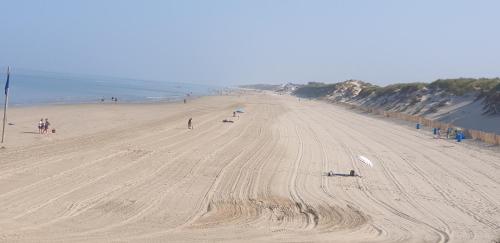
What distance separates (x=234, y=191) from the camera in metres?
13.4

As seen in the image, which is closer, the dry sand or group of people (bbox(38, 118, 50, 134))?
the dry sand

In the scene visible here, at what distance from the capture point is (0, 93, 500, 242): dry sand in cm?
970

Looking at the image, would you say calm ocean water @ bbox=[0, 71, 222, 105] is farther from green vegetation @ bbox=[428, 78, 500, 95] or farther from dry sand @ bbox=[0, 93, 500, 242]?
green vegetation @ bbox=[428, 78, 500, 95]

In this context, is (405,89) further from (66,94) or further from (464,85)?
(66,94)

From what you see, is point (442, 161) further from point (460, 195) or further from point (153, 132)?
point (153, 132)

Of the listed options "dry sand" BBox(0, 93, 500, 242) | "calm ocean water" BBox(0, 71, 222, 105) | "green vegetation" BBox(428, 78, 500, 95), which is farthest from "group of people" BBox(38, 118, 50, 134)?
"green vegetation" BBox(428, 78, 500, 95)

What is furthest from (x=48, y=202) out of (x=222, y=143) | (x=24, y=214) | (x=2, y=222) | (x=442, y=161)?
(x=442, y=161)

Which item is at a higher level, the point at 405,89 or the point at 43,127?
the point at 405,89

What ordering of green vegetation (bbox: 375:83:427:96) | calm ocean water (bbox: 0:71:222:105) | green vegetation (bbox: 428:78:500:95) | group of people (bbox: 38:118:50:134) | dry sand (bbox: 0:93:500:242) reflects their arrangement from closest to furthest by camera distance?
1. dry sand (bbox: 0:93:500:242)
2. group of people (bbox: 38:118:50:134)
3. green vegetation (bbox: 428:78:500:95)
4. calm ocean water (bbox: 0:71:222:105)
5. green vegetation (bbox: 375:83:427:96)

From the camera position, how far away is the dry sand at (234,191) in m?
9.70

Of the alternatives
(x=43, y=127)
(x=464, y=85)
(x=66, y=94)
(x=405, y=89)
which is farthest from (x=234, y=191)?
(x=66, y=94)

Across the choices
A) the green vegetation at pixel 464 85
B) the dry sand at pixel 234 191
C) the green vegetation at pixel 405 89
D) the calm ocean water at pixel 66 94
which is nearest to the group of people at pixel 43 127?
the dry sand at pixel 234 191

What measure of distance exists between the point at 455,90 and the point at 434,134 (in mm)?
20748

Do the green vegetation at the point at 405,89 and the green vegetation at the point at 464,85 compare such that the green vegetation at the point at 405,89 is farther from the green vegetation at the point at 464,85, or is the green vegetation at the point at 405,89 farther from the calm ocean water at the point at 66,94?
the calm ocean water at the point at 66,94
